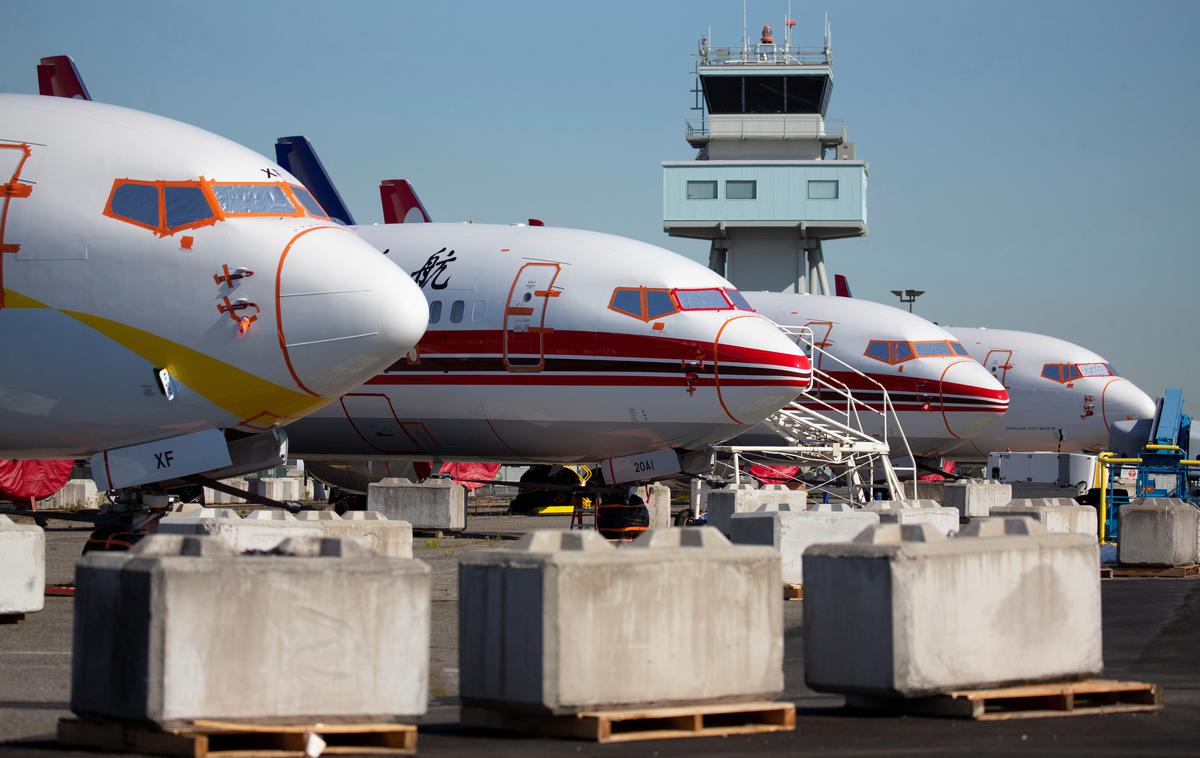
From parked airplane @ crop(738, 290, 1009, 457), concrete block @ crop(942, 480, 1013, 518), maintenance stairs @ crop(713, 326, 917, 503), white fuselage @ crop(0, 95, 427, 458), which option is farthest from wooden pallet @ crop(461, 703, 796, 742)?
concrete block @ crop(942, 480, 1013, 518)

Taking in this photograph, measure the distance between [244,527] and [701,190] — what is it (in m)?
59.9

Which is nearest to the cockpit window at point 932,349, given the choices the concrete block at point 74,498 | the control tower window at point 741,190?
the concrete block at point 74,498

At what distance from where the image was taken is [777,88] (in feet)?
248

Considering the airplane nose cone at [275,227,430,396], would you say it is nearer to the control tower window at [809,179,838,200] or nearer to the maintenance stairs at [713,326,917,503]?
the maintenance stairs at [713,326,917,503]

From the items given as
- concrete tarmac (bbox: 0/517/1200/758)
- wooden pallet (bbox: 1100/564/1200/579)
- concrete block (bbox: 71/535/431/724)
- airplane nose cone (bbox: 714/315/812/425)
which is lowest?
concrete tarmac (bbox: 0/517/1200/758)

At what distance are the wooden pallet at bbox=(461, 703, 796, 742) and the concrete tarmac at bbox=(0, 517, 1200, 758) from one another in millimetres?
63

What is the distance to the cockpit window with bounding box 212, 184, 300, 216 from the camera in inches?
663

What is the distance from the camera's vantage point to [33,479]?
131 feet

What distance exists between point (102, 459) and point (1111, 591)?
12.0 metres

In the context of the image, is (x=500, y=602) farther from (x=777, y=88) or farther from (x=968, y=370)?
(x=777, y=88)

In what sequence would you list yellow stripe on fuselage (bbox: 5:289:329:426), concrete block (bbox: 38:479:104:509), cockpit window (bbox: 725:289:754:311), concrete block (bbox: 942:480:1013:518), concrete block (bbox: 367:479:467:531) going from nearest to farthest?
yellow stripe on fuselage (bbox: 5:289:329:426) < cockpit window (bbox: 725:289:754:311) < concrete block (bbox: 367:479:467:531) < concrete block (bbox: 942:480:1013:518) < concrete block (bbox: 38:479:104:509)

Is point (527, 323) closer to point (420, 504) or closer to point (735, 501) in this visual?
point (735, 501)

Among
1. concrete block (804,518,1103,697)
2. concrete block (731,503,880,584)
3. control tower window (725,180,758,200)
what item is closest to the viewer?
concrete block (804,518,1103,697)

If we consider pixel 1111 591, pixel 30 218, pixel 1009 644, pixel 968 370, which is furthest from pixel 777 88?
pixel 1009 644
